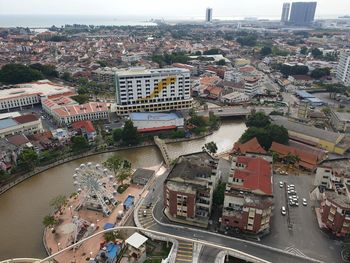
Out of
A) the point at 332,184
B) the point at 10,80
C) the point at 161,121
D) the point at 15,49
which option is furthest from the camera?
the point at 15,49

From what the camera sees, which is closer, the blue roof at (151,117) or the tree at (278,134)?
the tree at (278,134)

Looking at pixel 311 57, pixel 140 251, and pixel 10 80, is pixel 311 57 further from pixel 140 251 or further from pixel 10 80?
pixel 140 251

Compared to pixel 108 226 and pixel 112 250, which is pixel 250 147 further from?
pixel 112 250

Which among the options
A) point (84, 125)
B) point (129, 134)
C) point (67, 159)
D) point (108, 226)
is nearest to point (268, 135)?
point (129, 134)

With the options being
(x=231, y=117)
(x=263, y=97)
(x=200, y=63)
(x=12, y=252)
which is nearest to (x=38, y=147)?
(x=12, y=252)

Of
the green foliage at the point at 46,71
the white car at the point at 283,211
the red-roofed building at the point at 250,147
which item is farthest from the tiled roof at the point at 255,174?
the green foliage at the point at 46,71

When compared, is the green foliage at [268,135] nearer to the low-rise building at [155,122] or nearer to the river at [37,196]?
the river at [37,196]

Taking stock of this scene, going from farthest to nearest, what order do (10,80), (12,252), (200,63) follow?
(200,63)
(10,80)
(12,252)
